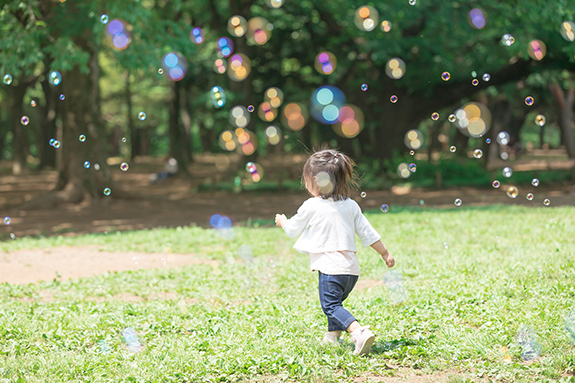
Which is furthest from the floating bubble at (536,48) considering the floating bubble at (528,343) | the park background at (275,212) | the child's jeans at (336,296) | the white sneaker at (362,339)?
the white sneaker at (362,339)

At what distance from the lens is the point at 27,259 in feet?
30.9

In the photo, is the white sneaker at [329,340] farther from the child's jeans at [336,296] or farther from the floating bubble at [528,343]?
the floating bubble at [528,343]

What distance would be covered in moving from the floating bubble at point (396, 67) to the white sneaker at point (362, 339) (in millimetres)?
17694

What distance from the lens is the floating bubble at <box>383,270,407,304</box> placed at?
5926 mm

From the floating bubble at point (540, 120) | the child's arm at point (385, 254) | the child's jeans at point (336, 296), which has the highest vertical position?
the floating bubble at point (540, 120)

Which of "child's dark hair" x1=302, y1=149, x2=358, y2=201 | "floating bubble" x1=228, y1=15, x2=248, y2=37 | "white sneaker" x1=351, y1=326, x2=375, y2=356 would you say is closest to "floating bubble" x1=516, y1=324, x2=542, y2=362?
"white sneaker" x1=351, y1=326, x2=375, y2=356

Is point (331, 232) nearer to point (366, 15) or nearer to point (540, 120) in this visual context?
point (540, 120)

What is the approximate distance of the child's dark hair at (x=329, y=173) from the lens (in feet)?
14.5

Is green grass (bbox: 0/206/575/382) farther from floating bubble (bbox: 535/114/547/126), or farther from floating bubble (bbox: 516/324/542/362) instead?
floating bubble (bbox: 535/114/547/126)

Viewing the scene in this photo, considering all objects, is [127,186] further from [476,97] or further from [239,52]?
[476,97]

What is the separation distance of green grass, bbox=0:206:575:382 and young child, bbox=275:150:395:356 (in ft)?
1.46

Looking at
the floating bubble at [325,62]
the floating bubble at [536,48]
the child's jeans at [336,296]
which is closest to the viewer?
the child's jeans at [336,296]

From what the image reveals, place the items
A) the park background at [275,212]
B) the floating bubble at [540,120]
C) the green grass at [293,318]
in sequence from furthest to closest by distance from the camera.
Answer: the floating bubble at [540,120] < the park background at [275,212] < the green grass at [293,318]

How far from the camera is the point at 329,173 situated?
4.41 m
